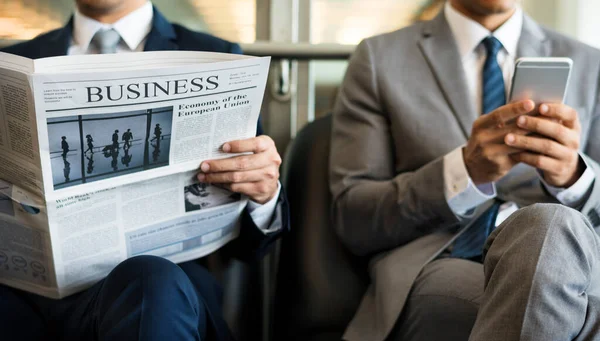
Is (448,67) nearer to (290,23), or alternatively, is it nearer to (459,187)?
(459,187)

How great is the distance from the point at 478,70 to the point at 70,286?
91 cm

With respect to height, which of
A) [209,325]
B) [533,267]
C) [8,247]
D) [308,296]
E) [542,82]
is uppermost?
[542,82]

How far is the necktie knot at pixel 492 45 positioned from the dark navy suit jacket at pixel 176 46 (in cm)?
51

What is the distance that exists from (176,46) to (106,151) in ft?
1.40

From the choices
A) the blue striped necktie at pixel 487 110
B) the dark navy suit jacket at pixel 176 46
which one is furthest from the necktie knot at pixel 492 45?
the dark navy suit jacket at pixel 176 46

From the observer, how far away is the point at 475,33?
4.78 feet

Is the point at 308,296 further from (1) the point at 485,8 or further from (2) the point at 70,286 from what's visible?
(1) the point at 485,8

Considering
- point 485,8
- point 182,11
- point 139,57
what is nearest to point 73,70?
point 139,57

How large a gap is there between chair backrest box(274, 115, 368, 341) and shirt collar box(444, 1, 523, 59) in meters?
0.36

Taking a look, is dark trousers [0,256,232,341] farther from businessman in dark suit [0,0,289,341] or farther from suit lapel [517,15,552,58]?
suit lapel [517,15,552,58]

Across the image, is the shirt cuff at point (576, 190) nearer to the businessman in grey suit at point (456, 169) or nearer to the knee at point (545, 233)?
the businessman in grey suit at point (456, 169)

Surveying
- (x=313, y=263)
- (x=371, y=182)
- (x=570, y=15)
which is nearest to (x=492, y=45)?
(x=371, y=182)

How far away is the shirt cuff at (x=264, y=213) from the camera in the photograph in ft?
4.14

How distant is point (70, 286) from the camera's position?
112 centimetres
